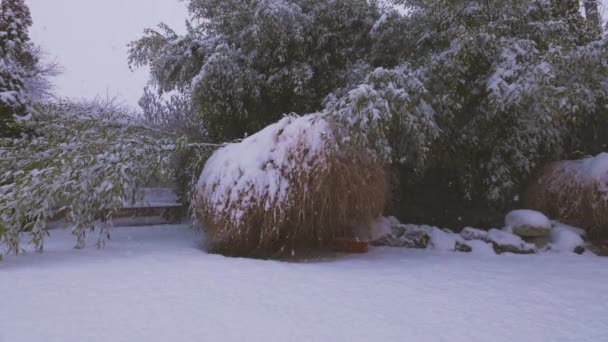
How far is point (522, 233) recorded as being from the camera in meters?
3.90

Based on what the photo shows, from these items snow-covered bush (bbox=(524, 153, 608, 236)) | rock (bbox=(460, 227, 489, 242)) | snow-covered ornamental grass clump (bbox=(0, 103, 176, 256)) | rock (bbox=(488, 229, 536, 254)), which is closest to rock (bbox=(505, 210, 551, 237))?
rock (bbox=(488, 229, 536, 254))

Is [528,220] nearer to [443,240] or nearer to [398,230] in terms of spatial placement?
[443,240]

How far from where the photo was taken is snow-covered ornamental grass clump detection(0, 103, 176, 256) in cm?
309

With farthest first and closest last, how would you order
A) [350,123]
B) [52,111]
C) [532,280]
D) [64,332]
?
[52,111] → [350,123] → [532,280] → [64,332]

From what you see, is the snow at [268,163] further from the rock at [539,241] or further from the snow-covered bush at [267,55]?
the rock at [539,241]

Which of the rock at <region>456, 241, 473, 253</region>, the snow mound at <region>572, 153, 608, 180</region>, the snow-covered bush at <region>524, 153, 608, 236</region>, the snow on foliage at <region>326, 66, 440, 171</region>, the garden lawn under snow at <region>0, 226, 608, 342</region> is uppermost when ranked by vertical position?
the snow on foliage at <region>326, 66, 440, 171</region>

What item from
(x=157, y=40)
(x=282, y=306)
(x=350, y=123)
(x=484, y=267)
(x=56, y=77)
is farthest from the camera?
(x=56, y=77)

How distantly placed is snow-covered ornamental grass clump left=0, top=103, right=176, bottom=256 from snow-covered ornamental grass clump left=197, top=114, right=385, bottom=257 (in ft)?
2.26

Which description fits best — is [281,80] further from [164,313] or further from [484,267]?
[164,313]

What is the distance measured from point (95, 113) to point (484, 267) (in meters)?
4.21

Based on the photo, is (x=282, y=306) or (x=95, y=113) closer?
(x=282, y=306)

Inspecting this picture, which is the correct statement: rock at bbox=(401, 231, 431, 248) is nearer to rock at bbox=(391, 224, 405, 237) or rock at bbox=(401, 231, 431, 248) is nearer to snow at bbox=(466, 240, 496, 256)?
Answer: rock at bbox=(391, 224, 405, 237)

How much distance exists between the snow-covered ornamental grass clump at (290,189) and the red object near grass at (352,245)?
25cm

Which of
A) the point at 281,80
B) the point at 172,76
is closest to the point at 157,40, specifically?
the point at 172,76
